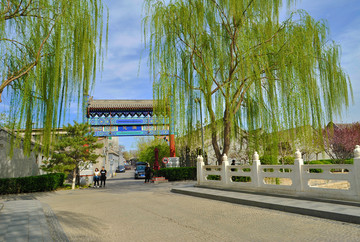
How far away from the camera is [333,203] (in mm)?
7266

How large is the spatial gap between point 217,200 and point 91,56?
6336 millimetres

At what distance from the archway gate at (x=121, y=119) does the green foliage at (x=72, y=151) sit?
14.7ft

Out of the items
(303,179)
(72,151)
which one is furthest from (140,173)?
(303,179)

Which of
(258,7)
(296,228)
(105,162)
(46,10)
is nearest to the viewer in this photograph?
(296,228)

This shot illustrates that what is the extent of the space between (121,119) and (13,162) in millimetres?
10462

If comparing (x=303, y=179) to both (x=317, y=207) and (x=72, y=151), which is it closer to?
(x=317, y=207)

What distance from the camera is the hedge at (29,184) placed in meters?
15.2

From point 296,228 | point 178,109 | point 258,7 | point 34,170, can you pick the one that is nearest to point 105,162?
point 34,170

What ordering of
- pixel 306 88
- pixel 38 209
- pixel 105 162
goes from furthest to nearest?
pixel 105 162 < pixel 306 88 < pixel 38 209

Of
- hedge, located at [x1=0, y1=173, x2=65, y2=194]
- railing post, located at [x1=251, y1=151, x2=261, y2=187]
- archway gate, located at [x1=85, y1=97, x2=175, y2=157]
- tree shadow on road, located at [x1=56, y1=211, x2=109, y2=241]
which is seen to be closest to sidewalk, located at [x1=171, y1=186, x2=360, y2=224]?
railing post, located at [x1=251, y1=151, x2=261, y2=187]

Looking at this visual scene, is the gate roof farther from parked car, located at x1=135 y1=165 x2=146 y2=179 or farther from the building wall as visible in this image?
parked car, located at x1=135 y1=165 x2=146 y2=179

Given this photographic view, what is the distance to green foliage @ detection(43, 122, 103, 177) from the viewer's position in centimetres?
1889

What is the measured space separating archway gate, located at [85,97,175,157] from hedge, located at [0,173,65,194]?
26.0 ft

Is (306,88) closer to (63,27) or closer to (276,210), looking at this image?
(276,210)
